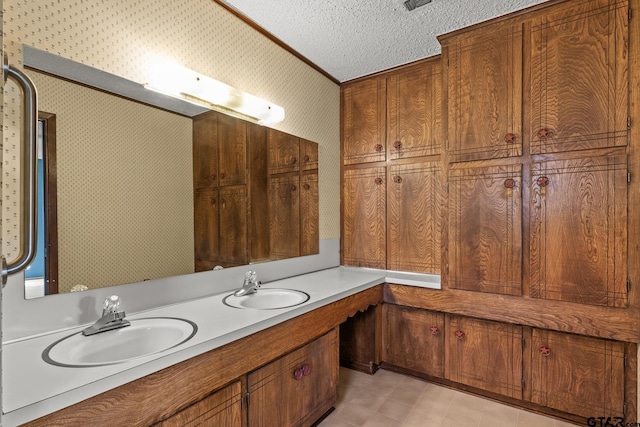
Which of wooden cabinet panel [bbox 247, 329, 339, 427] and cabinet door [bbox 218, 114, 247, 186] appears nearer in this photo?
wooden cabinet panel [bbox 247, 329, 339, 427]

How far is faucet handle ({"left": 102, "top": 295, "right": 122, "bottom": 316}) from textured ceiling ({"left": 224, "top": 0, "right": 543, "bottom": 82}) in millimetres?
1707

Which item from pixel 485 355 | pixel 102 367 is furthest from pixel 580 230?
pixel 102 367

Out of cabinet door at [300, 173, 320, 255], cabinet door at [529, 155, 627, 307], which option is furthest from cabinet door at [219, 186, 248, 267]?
cabinet door at [529, 155, 627, 307]

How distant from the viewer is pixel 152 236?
1.65 meters

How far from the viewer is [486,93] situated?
7.29ft

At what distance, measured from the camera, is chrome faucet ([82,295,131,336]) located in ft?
4.21

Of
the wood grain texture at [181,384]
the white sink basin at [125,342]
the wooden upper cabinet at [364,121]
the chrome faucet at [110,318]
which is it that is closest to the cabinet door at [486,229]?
the wooden upper cabinet at [364,121]

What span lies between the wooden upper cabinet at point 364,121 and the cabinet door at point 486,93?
61 cm

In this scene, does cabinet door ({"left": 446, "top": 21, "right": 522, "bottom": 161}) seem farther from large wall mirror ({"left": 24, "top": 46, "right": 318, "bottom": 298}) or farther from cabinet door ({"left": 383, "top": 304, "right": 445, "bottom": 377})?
large wall mirror ({"left": 24, "top": 46, "right": 318, "bottom": 298})

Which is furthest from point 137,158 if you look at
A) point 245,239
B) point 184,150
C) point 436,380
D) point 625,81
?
point 625,81

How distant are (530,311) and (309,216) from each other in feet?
5.39

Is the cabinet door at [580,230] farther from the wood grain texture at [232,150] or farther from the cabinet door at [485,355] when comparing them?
the wood grain texture at [232,150]

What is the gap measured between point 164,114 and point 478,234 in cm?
208

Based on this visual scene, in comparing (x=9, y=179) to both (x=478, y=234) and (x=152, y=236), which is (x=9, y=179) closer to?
(x=152, y=236)
